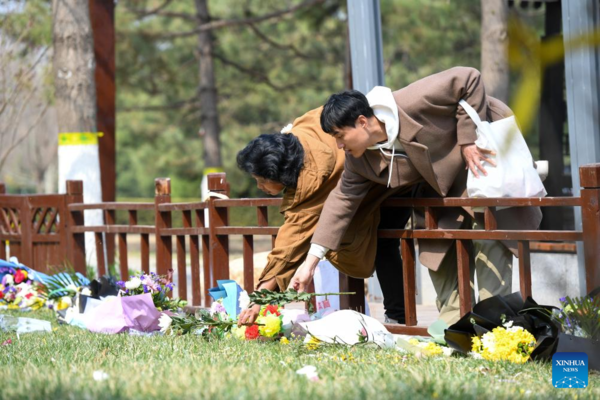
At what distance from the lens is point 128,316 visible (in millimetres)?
5160

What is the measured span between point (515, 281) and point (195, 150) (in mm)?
21268

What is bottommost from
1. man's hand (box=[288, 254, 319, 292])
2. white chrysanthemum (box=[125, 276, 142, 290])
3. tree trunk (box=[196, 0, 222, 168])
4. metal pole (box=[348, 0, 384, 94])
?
white chrysanthemum (box=[125, 276, 142, 290])

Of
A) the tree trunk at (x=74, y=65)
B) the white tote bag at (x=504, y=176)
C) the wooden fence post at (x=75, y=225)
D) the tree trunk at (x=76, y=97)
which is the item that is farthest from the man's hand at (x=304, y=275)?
the tree trunk at (x=74, y=65)

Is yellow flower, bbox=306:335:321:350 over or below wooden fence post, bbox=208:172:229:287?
below

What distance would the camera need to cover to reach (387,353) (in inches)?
154

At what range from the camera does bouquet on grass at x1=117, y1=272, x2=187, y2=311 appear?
541 cm

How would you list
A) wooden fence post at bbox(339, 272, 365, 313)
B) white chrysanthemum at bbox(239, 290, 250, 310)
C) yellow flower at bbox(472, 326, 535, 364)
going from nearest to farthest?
yellow flower at bbox(472, 326, 535, 364) < white chrysanthemum at bbox(239, 290, 250, 310) < wooden fence post at bbox(339, 272, 365, 313)

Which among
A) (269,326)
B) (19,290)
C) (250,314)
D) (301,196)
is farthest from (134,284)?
(19,290)

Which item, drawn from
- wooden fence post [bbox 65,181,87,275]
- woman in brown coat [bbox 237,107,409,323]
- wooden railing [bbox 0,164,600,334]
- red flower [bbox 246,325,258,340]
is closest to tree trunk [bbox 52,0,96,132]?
wooden railing [bbox 0,164,600,334]

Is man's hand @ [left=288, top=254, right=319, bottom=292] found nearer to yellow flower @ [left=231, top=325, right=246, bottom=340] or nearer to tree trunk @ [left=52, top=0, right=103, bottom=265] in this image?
yellow flower @ [left=231, top=325, right=246, bottom=340]

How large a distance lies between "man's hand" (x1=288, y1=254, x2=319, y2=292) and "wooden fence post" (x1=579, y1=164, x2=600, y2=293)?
51.3 inches

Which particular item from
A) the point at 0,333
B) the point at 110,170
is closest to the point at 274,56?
the point at 110,170

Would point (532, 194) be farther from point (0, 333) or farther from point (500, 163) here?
point (0, 333)

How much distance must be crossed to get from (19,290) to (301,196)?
12.0 ft
